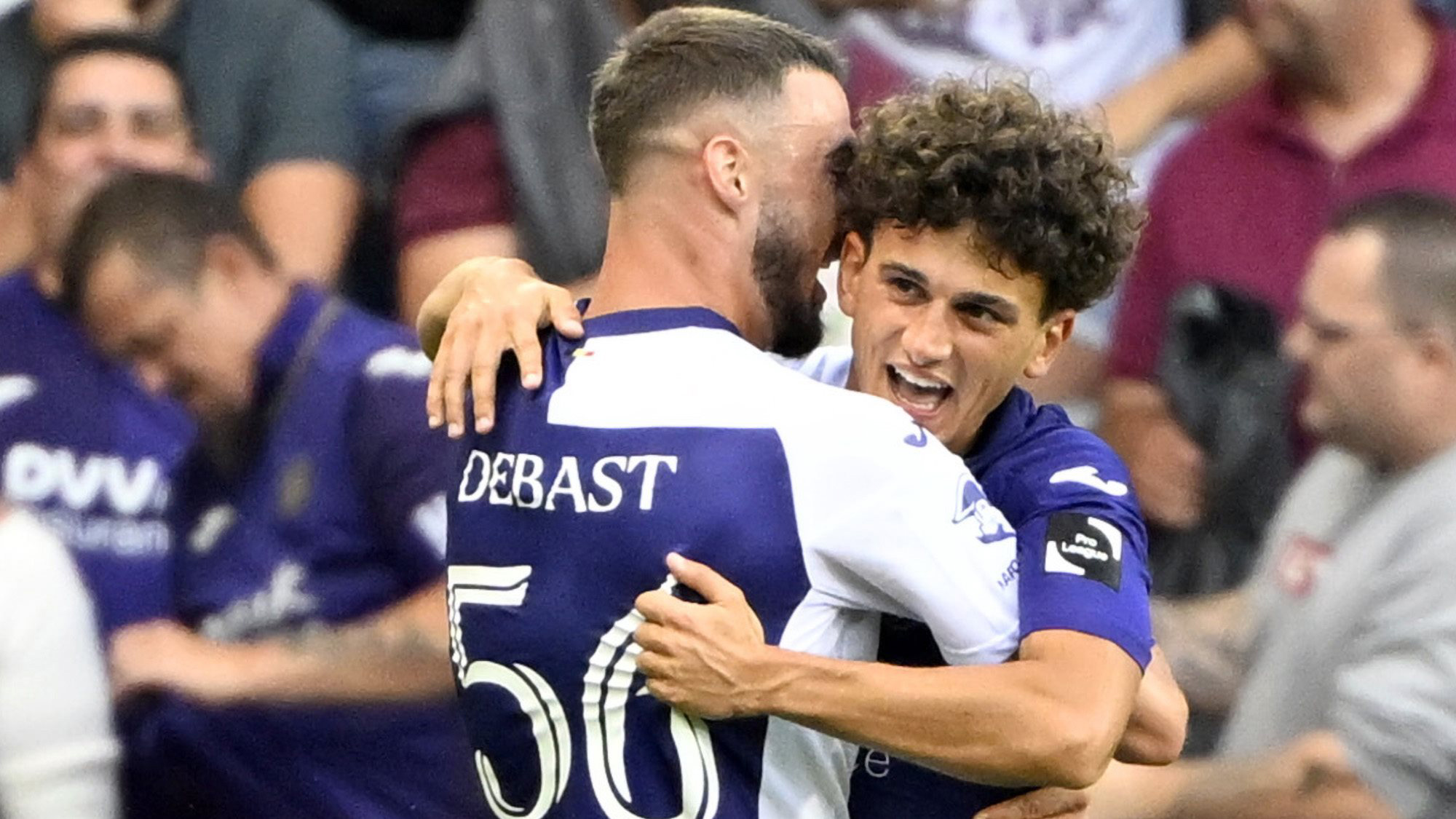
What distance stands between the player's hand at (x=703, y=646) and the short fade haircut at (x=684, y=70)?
45cm

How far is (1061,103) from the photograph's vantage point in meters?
3.64

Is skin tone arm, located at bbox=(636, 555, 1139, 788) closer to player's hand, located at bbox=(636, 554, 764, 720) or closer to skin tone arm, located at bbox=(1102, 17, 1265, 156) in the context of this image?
player's hand, located at bbox=(636, 554, 764, 720)

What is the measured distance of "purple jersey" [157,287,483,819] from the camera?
11.6ft

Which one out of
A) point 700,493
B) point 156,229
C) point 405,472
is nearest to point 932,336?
point 700,493

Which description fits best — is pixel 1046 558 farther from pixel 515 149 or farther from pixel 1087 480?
pixel 515 149

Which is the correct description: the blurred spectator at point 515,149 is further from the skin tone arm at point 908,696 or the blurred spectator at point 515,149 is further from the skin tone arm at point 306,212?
the skin tone arm at point 908,696

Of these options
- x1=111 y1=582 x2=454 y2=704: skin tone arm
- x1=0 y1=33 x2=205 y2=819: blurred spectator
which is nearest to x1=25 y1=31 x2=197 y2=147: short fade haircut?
x1=0 y1=33 x2=205 y2=819: blurred spectator

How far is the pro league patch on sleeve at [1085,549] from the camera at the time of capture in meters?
1.67

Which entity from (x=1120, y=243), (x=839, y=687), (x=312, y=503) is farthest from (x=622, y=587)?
(x=312, y=503)

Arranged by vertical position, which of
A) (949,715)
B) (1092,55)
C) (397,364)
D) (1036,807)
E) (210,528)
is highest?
(1092,55)

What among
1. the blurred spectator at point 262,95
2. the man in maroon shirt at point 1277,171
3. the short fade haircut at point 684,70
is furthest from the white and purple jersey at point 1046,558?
the blurred spectator at point 262,95

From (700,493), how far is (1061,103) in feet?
7.16

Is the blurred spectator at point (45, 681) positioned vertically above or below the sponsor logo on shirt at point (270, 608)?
below

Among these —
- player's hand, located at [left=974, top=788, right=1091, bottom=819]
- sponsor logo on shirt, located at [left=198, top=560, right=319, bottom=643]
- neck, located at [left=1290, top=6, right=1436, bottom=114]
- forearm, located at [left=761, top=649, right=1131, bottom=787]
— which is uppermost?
neck, located at [left=1290, top=6, right=1436, bottom=114]
